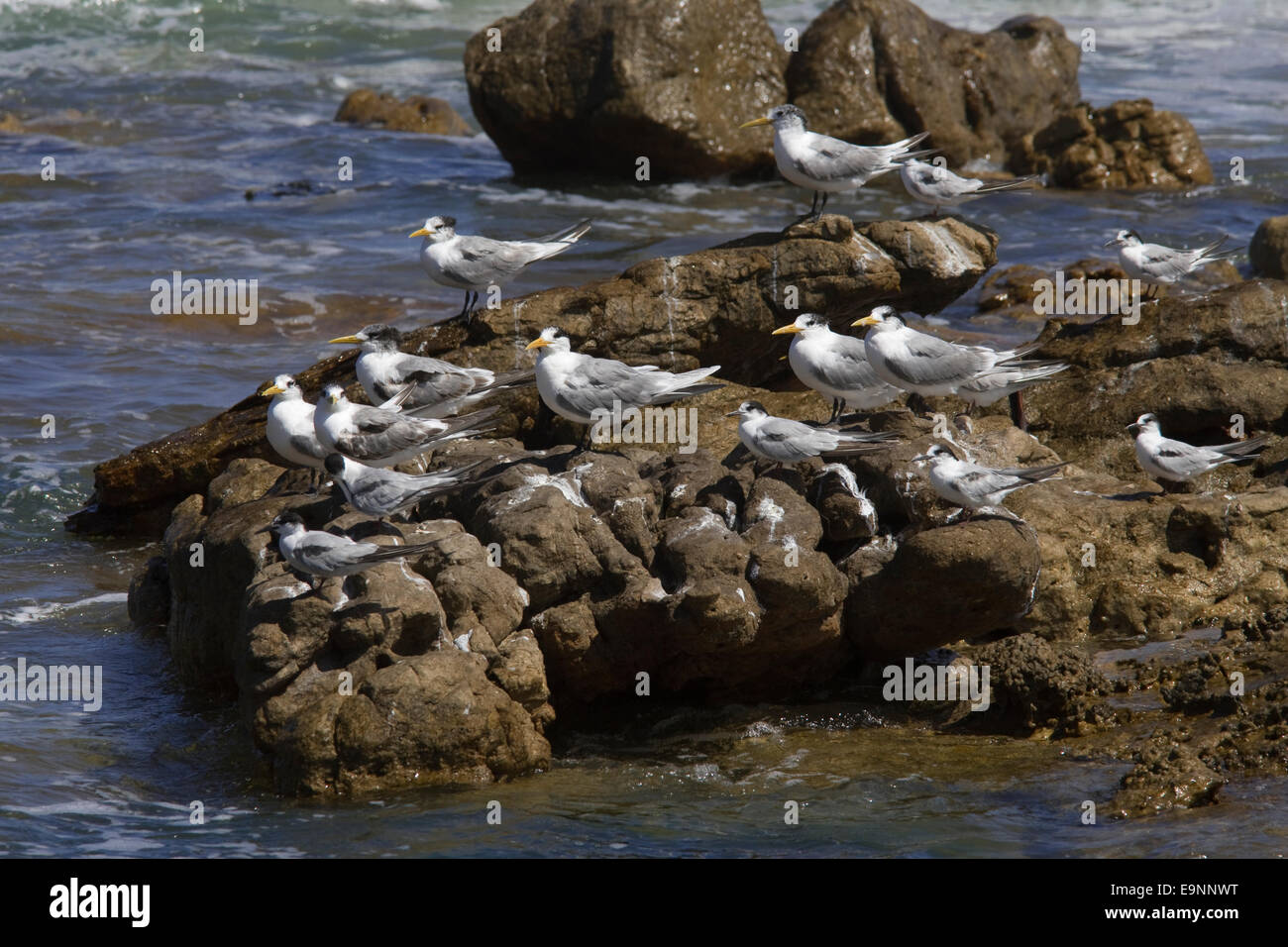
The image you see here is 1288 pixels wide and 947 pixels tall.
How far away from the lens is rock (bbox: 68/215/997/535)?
9.46m

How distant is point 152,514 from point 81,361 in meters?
3.99

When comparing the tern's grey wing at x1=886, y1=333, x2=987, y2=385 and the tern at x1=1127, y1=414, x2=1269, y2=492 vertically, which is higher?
the tern's grey wing at x1=886, y1=333, x2=987, y2=385

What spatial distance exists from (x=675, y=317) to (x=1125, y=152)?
12.2m

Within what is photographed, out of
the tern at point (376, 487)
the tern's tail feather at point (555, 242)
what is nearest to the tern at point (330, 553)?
the tern at point (376, 487)

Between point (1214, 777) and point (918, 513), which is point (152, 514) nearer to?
point (918, 513)

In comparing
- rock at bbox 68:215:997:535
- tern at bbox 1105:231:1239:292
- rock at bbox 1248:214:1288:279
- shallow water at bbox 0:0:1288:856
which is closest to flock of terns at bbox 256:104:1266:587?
rock at bbox 68:215:997:535

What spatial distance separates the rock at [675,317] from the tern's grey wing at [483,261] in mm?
277

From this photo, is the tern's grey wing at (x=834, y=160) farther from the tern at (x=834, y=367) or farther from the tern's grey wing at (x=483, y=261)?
the tern's grey wing at (x=483, y=261)

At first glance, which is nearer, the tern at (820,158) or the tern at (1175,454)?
the tern at (1175,454)

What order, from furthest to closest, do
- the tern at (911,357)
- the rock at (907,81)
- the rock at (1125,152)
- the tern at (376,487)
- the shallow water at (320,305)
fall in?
1. the rock at (1125,152)
2. the rock at (907,81)
3. the tern at (911,357)
4. the tern at (376,487)
5. the shallow water at (320,305)

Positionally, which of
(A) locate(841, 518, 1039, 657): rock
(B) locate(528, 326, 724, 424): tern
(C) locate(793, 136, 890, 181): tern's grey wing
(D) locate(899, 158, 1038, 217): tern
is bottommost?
(A) locate(841, 518, 1039, 657): rock

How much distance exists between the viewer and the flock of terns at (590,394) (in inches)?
288

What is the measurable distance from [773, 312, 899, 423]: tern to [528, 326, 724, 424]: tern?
2.05 ft

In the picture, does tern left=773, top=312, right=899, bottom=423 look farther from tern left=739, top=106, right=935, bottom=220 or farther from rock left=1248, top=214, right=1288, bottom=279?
rock left=1248, top=214, right=1288, bottom=279
